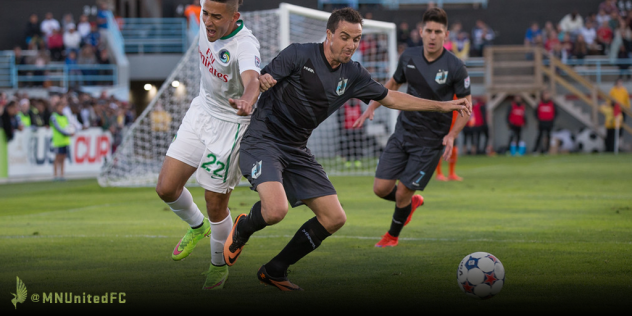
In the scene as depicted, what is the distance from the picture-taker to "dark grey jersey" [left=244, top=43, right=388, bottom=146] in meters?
5.39

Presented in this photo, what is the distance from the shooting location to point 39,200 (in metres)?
13.0

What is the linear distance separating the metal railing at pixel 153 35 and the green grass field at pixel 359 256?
16832 mm

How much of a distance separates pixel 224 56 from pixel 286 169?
972 mm

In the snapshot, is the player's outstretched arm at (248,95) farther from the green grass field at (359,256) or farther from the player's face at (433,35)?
the player's face at (433,35)

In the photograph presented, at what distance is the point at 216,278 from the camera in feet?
18.0

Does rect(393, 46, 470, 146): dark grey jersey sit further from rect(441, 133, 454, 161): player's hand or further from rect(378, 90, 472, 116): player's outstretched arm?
rect(378, 90, 472, 116): player's outstretched arm

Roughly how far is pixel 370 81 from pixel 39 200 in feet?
29.9

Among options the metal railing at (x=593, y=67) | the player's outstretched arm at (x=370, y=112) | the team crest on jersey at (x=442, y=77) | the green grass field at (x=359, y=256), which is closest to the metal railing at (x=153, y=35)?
the metal railing at (x=593, y=67)

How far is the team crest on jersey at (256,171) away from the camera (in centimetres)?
524

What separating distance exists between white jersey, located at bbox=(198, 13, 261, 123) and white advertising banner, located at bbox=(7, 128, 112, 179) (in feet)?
42.0

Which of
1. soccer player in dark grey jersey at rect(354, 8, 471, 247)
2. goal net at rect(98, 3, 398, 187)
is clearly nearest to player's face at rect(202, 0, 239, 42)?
soccer player in dark grey jersey at rect(354, 8, 471, 247)

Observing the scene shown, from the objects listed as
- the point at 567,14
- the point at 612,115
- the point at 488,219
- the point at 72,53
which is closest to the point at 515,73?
the point at 612,115

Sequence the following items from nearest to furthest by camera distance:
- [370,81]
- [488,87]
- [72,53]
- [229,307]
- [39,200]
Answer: [229,307] → [370,81] → [39,200] → [72,53] → [488,87]

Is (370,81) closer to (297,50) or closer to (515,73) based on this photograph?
(297,50)
